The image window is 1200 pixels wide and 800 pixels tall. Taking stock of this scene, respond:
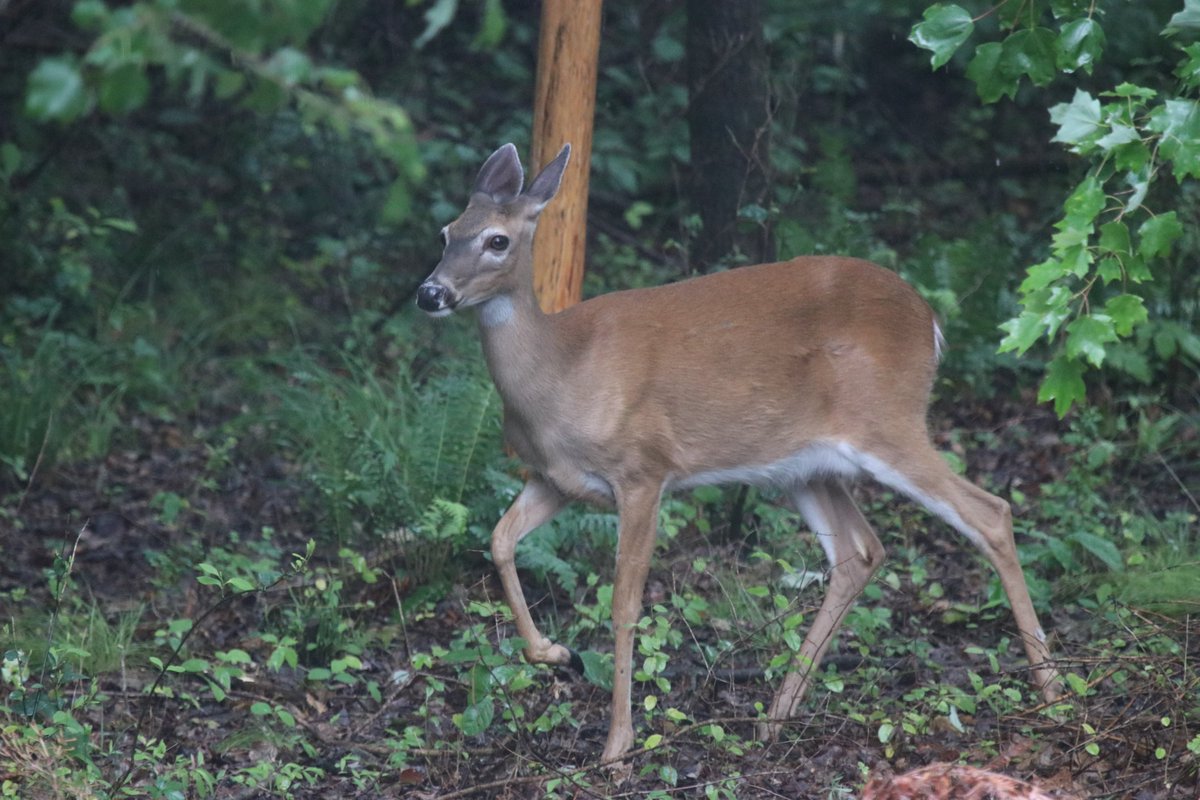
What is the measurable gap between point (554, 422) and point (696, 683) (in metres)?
1.05

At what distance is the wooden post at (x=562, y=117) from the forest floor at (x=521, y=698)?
129 cm

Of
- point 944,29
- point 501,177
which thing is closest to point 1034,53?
point 944,29

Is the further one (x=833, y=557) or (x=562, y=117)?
(x=562, y=117)

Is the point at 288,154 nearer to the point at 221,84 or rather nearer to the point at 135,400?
the point at 135,400

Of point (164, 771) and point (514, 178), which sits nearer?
point (164, 771)

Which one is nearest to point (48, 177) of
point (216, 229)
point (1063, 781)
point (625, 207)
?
point (216, 229)

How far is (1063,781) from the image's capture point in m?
4.13

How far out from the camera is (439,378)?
7.31m

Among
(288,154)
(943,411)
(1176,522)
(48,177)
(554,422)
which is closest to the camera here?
(554,422)

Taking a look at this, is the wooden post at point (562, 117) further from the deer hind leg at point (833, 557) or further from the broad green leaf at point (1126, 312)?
the broad green leaf at point (1126, 312)

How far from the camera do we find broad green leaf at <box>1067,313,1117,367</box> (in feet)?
12.0

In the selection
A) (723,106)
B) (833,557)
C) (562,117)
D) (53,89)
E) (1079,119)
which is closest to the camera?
(53,89)

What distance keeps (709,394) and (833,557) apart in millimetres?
757

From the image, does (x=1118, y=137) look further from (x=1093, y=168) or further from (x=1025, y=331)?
(x=1025, y=331)
